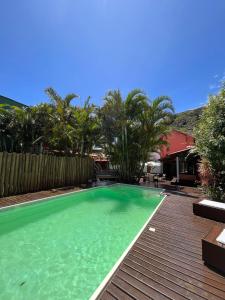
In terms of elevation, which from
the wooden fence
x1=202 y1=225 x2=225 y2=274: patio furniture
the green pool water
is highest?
the wooden fence

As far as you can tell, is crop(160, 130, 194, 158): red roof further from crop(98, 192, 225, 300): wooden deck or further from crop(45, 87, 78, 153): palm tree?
crop(98, 192, 225, 300): wooden deck

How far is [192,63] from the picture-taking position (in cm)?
1171

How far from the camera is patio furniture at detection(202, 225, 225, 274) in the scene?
2.86m

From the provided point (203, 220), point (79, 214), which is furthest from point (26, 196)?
point (203, 220)

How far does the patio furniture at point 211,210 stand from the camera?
516cm

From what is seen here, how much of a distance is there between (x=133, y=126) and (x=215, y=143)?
301 inches

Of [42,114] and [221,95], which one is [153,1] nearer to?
[221,95]

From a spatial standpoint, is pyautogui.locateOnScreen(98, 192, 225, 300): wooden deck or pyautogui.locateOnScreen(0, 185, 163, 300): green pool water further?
pyautogui.locateOnScreen(0, 185, 163, 300): green pool water

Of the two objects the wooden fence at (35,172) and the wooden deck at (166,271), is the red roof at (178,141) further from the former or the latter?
the wooden deck at (166,271)

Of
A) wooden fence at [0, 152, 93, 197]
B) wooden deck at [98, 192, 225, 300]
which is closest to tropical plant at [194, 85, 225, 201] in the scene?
wooden deck at [98, 192, 225, 300]

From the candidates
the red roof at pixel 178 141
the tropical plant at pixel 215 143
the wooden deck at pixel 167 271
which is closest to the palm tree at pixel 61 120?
the tropical plant at pixel 215 143

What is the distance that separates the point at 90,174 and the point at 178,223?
32.0 ft

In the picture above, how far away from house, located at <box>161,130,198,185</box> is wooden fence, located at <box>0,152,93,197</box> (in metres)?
7.79

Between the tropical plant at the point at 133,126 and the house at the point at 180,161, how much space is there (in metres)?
1.92
